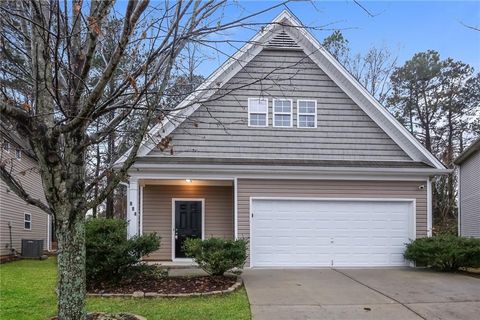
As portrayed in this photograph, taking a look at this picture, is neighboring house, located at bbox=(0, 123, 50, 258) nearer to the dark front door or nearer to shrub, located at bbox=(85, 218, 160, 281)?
the dark front door

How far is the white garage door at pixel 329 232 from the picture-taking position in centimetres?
1395

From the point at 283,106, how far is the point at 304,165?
7.06 ft

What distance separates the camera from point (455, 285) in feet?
35.0

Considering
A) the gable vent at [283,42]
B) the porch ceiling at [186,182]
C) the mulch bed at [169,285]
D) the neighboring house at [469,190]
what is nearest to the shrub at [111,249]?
the mulch bed at [169,285]

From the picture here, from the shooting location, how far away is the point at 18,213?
20406mm

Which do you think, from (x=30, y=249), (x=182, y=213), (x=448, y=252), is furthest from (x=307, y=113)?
(x=30, y=249)

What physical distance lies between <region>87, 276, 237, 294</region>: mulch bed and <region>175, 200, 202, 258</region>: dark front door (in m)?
4.78

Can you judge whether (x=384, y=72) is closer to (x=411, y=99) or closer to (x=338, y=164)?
(x=411, y=99)

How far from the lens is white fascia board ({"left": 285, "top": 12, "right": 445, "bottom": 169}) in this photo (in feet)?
47.7

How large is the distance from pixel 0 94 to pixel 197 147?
9.04 m

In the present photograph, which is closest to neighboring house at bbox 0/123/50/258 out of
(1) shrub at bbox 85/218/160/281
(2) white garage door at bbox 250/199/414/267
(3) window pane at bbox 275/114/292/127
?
(1) shrub at bbox 85/218/160/281

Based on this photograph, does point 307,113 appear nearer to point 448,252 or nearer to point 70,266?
point 448,252

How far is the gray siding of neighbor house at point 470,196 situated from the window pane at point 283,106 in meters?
11.1

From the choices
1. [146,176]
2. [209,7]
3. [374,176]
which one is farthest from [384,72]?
[209,7]
